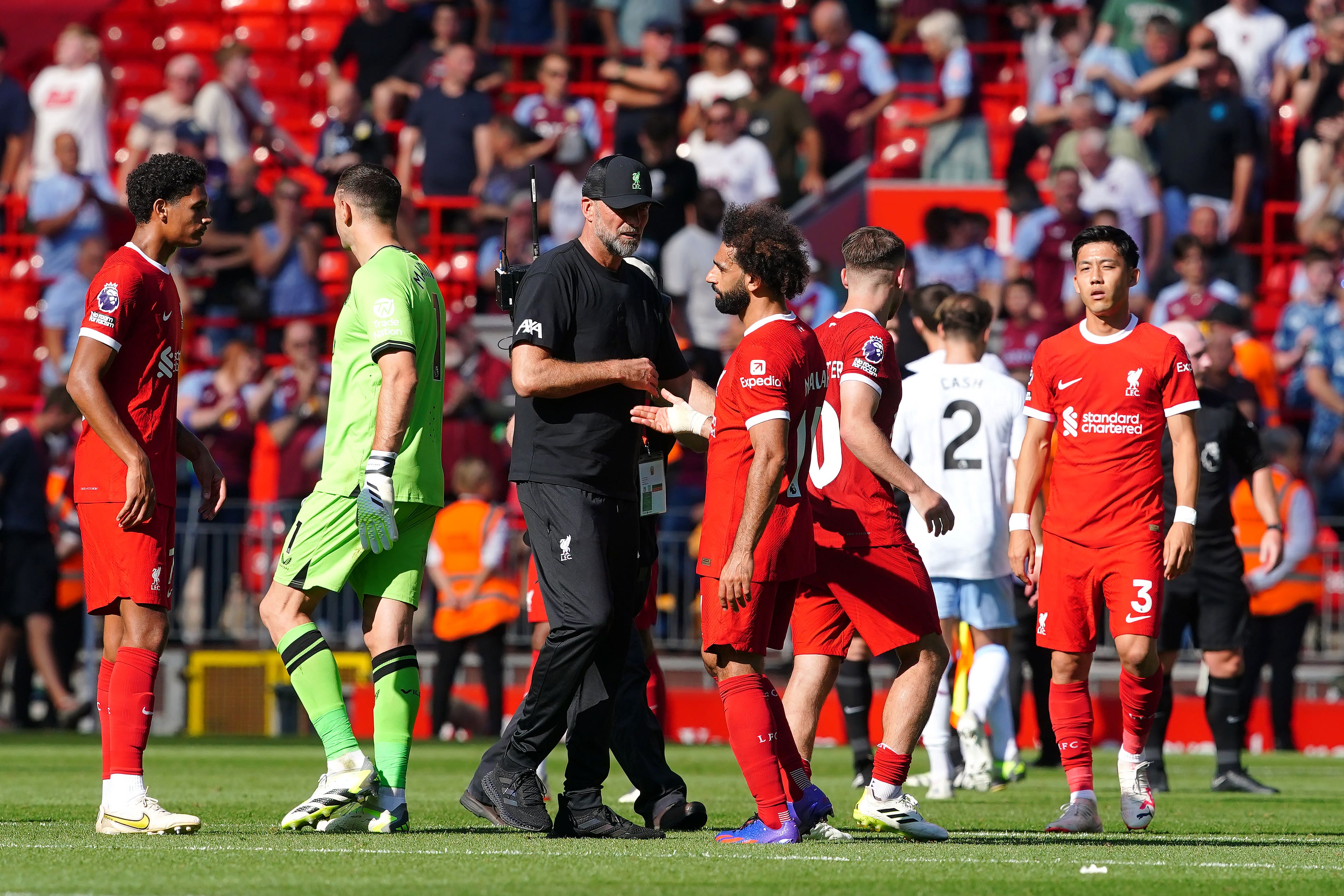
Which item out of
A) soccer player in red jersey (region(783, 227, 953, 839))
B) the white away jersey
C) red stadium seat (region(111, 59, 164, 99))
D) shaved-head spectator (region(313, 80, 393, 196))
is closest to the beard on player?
soccer player in red jersey (region(783, 227, 953, 839))

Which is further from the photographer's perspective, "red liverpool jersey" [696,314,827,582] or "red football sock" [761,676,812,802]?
"red football sock" [761,676,812,802]

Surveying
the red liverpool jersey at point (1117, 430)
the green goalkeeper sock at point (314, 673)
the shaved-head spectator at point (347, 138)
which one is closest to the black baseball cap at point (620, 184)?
the green goalkeeper sock at point (314, 673)

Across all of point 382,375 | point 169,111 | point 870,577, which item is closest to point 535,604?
point 870,577

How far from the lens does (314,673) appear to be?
23.9 feet

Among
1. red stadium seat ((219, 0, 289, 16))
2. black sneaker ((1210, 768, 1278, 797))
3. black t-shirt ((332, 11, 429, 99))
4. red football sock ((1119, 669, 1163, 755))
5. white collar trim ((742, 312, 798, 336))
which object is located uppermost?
red stadium seat ((219, 0, 289, 16))

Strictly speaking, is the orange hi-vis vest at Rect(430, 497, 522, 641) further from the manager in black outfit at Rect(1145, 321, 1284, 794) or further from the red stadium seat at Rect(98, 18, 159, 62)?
the red stadium seat at Rect(98, 18, 159, 62)

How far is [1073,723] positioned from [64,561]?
11067 mm

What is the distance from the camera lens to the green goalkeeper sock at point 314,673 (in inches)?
286

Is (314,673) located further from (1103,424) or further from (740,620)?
(1103,424)

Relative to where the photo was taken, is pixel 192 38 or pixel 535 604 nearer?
pixel 535 604

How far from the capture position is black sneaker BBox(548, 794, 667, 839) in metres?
7.32

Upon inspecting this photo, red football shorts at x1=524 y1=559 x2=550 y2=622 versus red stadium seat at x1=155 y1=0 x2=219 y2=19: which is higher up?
red stadium seat at x1=155 y1=0 x2=219 y2=19

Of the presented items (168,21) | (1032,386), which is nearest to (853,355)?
(1032,386)

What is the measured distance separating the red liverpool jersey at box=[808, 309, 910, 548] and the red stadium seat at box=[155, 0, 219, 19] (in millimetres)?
19034
